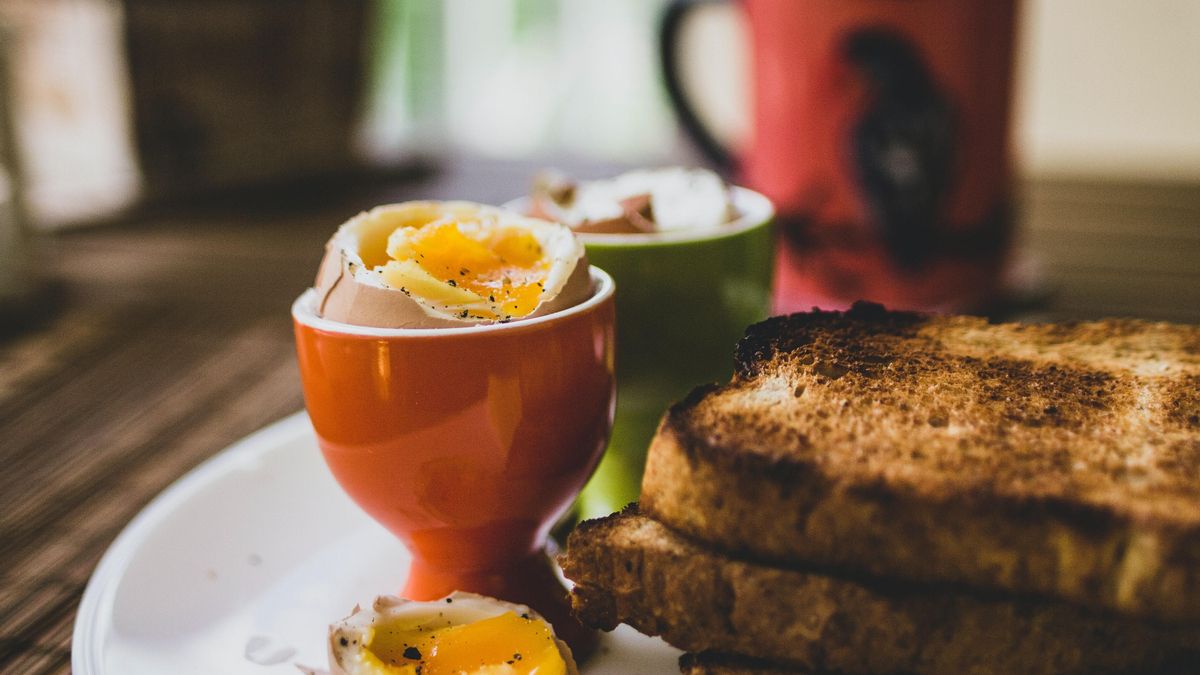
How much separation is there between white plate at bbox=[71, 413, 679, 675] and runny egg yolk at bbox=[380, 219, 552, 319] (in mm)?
275

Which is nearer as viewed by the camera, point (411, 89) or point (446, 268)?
point (446, 268)

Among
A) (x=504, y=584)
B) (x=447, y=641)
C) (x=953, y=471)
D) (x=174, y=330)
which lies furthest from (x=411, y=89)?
(x=953, y=471)

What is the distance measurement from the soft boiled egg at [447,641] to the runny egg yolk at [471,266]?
217 mm

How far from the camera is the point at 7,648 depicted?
29.7 inches

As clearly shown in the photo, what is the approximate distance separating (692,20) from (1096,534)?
1237mm

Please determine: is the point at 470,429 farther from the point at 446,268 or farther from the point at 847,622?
the point at 847,622

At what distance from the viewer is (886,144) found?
1.35 metres

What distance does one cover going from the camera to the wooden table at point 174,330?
37.4 inches

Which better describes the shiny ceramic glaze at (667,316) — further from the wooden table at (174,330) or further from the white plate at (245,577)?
the wooden table at (174,330)

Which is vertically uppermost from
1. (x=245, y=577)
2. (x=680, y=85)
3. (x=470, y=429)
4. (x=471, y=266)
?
(x=680, y=85)

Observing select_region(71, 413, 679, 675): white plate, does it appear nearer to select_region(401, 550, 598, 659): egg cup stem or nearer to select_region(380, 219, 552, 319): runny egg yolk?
select_region(401, 550, 598, 659): egg cup stem

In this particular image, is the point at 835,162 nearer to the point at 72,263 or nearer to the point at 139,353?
the point at 139,353

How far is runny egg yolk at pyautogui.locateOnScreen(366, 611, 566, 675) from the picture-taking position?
2.12 ft

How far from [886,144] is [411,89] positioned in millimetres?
2907
